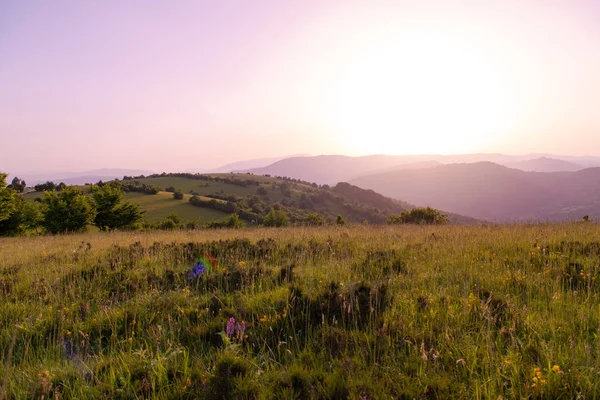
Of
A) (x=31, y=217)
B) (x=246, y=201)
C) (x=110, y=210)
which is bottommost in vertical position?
(x=246, y=201)

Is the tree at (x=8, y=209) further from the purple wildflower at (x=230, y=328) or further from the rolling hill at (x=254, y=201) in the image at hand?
the purple wildflower at (x=230, y=328)

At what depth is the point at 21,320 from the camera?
4117 millimetres

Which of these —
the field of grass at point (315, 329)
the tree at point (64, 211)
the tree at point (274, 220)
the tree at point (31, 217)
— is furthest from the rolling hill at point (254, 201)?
the field of grass at point (315, 329)

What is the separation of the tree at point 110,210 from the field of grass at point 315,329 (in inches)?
1597

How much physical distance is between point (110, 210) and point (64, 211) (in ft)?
20.9

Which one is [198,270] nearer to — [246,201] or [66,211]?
[66,211]

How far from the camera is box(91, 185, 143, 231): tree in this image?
135 feet

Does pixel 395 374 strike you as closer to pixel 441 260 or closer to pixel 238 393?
pixel 238 393

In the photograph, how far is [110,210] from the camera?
41.8 m

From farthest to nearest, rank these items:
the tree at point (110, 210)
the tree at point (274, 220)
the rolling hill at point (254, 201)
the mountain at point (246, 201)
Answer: the rolling hill at point (254, 201) → the mountain at point (246, 201) → the tree at point (110, 210) → the tree at point (274, 220)

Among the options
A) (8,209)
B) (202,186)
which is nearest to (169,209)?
(8,209)

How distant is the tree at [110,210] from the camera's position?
41250mm

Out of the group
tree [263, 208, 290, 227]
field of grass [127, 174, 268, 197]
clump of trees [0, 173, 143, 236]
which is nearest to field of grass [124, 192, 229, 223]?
clump of trees [0, 173, 143, 236]

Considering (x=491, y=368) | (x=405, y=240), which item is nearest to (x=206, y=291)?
(x=491, y=368)
